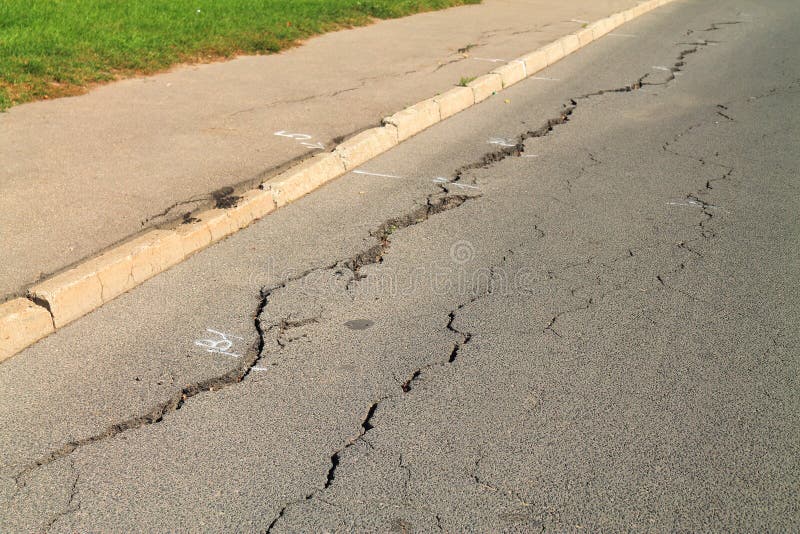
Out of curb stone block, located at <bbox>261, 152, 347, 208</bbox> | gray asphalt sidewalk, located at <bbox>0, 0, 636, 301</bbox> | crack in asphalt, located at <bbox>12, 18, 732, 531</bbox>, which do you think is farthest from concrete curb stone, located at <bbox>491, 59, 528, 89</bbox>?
curb stone block, located at <bbox>261, 152, 347, 208</bbox>

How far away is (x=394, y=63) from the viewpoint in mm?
11867

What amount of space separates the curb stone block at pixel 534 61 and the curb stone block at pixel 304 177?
5.57m

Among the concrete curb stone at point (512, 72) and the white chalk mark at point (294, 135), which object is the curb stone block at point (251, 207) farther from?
the concrete curb stone at point (512, 72)

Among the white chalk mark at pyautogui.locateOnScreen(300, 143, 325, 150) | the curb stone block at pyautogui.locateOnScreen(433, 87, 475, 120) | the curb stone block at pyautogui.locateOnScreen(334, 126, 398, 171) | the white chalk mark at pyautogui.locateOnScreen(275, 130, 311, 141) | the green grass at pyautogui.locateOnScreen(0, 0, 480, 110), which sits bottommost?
the curb stone block at pyautogui.locateOnScreen(433, 87, 475, 120)

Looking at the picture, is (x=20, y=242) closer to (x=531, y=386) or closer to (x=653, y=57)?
(x=531, y=386)

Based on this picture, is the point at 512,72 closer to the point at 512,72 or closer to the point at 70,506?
the point at 512,72

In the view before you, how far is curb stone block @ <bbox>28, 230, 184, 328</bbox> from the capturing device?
4.78 metres

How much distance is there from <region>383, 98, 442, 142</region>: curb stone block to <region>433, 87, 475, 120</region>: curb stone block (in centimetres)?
12

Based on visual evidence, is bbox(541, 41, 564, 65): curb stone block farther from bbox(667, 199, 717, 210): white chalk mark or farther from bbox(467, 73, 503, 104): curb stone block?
bbox(667, 199, 717, 210): white chalk mark

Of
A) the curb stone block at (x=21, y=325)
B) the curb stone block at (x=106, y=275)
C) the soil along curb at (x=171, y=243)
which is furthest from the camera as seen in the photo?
the curb stone block at (x=106, y=275)

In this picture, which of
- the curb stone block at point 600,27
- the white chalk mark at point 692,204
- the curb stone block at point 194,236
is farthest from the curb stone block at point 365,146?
the curb stone block at point 600,27

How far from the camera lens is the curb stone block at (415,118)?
8.79 m

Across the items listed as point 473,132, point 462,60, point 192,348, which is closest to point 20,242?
point 192,348

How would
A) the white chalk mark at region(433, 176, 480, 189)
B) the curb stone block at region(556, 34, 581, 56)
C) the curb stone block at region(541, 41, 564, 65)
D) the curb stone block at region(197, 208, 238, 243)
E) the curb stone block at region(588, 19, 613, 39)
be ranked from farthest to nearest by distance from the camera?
the curb stone block at region(588, 19, 613, 39)
the curb stone block at region(556, 34, 581, 56)
the curb stone block at region(541, 41, 564, 65)
the white chalk mark at region(433, 176, 480, 189)
the curb stone block at region(197, 208, 238, 243)
